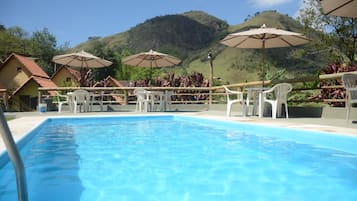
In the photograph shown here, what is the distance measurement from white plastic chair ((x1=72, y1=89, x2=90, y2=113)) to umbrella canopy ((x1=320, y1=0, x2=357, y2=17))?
24.6ft

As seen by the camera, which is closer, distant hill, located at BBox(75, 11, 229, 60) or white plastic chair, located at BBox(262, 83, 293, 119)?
white plastic chair, located at BBox(262, 83, 293, 119)

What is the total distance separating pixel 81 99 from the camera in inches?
430

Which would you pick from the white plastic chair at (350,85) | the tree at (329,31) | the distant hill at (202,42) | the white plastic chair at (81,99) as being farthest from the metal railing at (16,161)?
the distant hill at (202,42)

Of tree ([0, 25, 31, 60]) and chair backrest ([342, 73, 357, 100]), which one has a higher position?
tree ([0, 25, 31, 60])

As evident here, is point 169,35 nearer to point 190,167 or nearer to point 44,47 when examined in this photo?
point 44,47

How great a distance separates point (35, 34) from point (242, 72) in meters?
31.5

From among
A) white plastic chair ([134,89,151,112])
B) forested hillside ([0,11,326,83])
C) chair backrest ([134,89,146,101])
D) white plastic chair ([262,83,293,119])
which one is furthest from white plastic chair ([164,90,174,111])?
white plastic chair ([262,83,293,119])

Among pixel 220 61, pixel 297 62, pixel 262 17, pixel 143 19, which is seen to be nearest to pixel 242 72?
pixel 220 61

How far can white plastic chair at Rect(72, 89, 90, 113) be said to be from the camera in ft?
34.8

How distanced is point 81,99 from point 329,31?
568 inches

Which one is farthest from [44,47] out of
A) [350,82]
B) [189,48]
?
[350,82]

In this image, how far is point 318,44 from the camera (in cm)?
1894

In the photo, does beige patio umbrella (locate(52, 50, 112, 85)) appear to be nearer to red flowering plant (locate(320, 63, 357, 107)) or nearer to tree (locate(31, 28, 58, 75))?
red flowering plant (locate(320, 63, 357, 107))

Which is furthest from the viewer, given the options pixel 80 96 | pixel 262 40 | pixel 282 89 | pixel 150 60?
pixel 150 60
